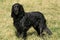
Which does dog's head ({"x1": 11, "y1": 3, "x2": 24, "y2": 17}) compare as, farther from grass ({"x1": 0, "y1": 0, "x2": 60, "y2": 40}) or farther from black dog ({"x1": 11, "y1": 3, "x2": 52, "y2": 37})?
grass ({"x1": 0, "y1": 0, "x2": 60, "y2": 40})

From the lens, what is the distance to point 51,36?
10.2m

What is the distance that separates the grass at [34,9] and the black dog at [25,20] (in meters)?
0.30

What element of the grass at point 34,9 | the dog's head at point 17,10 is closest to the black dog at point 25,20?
the dog's head at point 17,10

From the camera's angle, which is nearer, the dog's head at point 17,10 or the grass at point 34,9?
the dog's head at point 17,10

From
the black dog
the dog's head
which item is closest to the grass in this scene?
the black dog

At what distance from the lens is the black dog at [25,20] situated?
32.0ft

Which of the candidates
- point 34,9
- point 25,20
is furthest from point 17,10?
point 34,9

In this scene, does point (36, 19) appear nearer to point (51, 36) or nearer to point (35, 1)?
point (51, 36)

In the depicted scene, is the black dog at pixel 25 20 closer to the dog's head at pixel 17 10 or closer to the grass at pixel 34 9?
the dog's head at pixel 17 10

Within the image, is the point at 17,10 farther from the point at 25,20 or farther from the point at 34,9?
the point at 34,9

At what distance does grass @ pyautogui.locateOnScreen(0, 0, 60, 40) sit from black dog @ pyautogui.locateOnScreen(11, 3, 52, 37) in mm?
296

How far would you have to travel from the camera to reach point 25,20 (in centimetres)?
1005

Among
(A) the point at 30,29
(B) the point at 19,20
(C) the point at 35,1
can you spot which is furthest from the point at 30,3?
(B) the point at 19,20

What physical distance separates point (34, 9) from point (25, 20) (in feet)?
13.1
